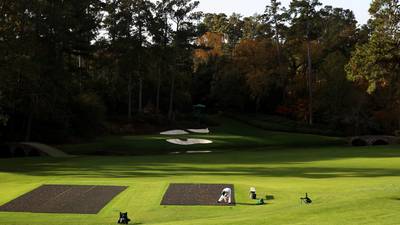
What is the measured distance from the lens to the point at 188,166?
30.8m

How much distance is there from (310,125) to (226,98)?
16.4 meters

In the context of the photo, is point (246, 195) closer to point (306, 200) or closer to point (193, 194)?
point (193, 194)

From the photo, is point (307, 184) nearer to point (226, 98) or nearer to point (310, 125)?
point (310, 125)

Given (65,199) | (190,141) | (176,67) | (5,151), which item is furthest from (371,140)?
(65,199)

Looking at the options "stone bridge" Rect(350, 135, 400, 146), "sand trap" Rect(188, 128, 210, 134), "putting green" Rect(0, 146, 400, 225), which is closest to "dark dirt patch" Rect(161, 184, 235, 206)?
"putting green" Rect(0, 146, 400, 225)

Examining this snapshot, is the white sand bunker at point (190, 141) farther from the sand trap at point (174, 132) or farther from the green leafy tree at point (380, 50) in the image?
the green leafy tree at point (380, 50)

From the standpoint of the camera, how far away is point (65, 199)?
16703 mm

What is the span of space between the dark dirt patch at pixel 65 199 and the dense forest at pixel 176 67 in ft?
69.7

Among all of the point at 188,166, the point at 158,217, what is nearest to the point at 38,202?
the point at 158,217

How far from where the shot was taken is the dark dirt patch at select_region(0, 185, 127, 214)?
597 inches

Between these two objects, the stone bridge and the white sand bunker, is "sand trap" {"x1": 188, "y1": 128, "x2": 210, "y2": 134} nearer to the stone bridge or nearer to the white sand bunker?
the white sand bunker

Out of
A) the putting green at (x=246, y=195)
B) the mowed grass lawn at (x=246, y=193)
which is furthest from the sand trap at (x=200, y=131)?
the putting green at (x=246, y=195)

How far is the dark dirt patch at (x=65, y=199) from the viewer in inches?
597

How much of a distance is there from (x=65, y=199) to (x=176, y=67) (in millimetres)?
62846
